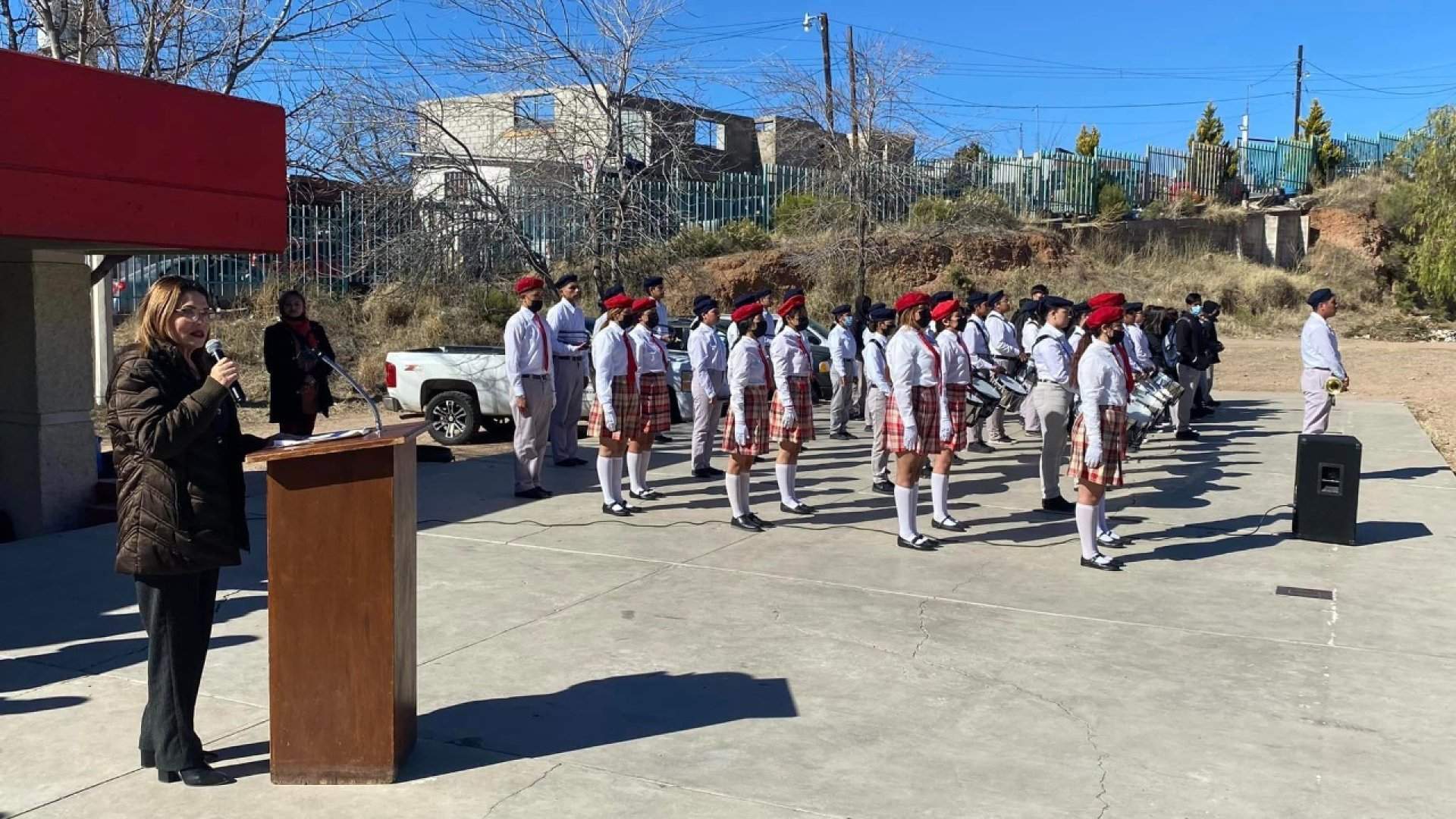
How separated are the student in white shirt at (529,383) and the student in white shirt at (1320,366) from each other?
23.3 feet

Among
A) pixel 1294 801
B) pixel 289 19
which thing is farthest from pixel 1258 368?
pixel 1294 801

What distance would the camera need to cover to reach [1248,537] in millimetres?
9758

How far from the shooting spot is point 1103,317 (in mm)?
8648

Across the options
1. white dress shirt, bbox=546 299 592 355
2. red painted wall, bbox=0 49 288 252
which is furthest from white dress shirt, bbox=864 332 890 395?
red painted wall, bbox=0 49 288 252

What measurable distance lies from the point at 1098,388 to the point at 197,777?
6.22 meters

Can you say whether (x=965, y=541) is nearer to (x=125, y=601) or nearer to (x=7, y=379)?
(x=125, y=601)

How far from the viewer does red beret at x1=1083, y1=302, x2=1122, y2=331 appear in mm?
8648

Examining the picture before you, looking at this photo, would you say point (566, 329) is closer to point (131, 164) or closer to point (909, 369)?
point (909, 369)

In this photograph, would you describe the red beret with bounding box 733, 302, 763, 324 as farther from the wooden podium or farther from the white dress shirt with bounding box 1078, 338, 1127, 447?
the wooden podium

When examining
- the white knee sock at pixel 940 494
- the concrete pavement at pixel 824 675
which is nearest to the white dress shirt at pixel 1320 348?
the concrete pavement at pixel 824 675

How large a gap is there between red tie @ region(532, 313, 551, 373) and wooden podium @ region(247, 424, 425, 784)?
6.38 meters

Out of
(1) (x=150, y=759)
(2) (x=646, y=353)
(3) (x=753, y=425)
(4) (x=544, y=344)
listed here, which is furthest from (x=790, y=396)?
(1) (x=150, y=759)

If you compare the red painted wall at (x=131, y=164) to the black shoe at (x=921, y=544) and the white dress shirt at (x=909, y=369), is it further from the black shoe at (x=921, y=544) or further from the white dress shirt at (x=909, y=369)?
the black shoe at (x=921, y=544)

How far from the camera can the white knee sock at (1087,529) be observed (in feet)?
28.2
